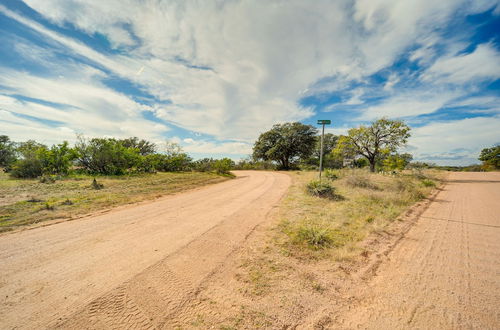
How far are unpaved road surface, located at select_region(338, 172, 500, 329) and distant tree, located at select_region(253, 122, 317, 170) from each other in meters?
25.5

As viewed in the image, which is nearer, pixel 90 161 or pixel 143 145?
pixel 90 161

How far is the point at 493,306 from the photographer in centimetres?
234

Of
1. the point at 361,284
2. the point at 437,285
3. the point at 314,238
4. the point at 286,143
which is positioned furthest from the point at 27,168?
the point at 286,143

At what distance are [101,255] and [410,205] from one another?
1043 centimetres

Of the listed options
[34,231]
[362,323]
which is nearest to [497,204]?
[362,323]

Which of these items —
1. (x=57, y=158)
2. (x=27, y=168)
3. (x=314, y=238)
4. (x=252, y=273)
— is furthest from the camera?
(x=57, y=158)

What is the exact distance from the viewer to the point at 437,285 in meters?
2.72

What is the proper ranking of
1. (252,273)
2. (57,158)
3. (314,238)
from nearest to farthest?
(252,273), (314,238), (57,158)

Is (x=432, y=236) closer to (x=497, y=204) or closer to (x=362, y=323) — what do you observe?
(x=362, y=323)

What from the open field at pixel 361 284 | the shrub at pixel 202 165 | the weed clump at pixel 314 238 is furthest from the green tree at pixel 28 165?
the weed clump at pixel 314 238

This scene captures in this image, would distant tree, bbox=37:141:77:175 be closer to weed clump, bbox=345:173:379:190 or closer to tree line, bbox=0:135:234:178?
tree line, bbox=0:135:234:178

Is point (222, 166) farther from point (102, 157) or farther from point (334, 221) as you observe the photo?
point (334, 221)

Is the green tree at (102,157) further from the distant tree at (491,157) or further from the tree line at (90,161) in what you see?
the distant tree at (491,157)

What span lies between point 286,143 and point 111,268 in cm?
2833
